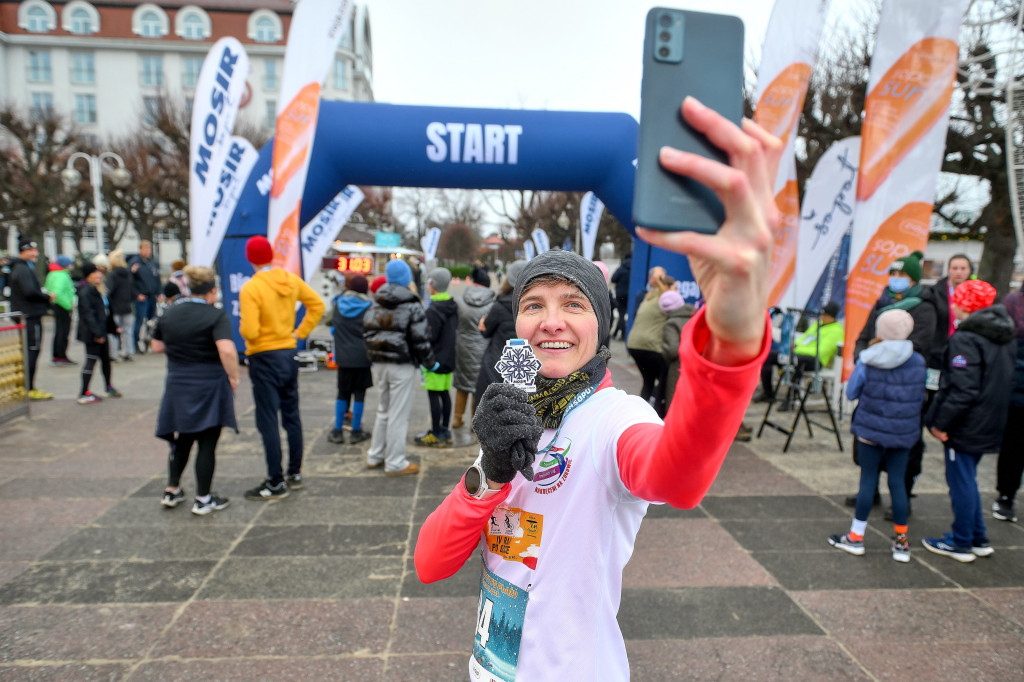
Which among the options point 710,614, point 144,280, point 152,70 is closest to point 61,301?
point 144,280

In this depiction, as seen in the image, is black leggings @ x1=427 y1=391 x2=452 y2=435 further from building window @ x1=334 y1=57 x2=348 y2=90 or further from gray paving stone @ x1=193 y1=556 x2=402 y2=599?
building window @ x1=334 y1=57 x2=348 y2=90

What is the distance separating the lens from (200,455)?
4434mm

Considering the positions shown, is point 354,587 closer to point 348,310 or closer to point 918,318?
point 348,310

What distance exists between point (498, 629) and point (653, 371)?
18.4 ft

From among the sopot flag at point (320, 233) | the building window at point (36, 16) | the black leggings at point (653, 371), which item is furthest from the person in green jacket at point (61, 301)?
the building window at point (36, 16)

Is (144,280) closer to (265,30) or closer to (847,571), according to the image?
(847,571)

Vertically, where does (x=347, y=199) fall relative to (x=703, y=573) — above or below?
above

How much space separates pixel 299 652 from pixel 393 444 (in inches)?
100

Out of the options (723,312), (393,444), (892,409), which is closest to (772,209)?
(723,312)

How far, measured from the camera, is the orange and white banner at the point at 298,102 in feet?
23.1

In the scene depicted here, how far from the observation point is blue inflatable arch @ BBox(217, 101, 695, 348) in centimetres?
718

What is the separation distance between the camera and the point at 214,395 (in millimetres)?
4336

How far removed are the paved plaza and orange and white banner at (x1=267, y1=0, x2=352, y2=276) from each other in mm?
3318

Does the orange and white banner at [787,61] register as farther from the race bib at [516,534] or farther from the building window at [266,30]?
the building window at [266,30]
